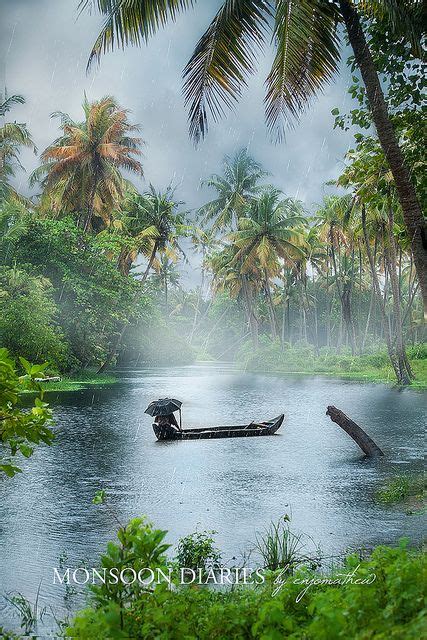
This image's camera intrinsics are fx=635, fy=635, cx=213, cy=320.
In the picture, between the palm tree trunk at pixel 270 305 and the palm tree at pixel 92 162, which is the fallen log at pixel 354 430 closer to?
the palm tree at pixel 92 162

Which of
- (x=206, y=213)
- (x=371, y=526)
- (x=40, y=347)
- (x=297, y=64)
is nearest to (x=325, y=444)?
(x=371, y=526)

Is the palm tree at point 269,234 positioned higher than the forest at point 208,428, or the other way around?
the palm tree at point 269,234

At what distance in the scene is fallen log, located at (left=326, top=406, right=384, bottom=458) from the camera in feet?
38.6

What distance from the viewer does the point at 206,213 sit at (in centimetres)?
5153

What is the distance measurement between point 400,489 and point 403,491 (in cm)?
13

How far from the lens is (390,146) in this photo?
7242 mm

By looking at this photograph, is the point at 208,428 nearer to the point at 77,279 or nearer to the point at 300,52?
the point at 300,52

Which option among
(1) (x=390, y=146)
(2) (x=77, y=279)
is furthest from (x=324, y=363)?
(1) (x=390, y=146)

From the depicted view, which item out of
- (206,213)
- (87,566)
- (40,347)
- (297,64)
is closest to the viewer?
(87,566)

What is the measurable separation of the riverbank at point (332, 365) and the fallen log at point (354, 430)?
17.6 metres

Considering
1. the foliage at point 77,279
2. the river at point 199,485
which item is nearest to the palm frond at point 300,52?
the river at point 199,485

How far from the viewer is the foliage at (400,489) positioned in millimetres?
9155

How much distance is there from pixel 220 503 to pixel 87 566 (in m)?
3.31

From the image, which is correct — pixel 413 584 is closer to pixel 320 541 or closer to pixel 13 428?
pixel 13 428
